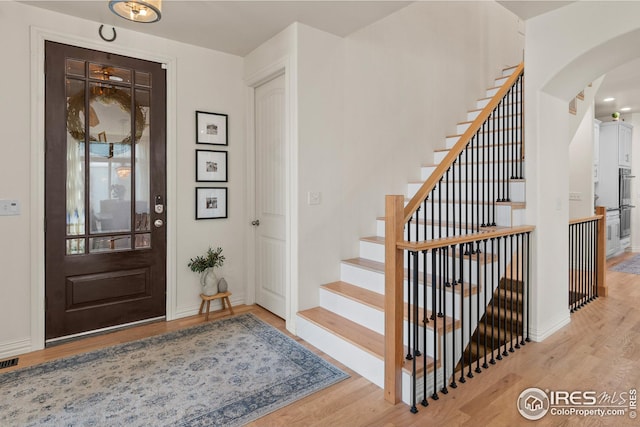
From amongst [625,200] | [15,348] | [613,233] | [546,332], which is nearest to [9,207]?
[15,348]

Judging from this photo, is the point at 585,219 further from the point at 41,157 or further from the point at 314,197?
the point at 41,157

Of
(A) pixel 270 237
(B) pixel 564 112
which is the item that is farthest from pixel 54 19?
(B) pixel 564 112

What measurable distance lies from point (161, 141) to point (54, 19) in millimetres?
1160

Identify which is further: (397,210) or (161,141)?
(161,141)

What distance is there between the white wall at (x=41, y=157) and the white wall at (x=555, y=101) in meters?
2.66

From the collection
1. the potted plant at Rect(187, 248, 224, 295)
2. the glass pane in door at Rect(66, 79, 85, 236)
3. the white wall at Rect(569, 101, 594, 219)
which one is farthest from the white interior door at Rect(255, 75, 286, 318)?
the white wall at Rect(569, 101, 594, 219)

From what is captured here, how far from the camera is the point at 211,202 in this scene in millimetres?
3621

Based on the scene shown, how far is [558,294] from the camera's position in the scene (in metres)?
3.17

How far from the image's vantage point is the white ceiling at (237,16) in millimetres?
2717

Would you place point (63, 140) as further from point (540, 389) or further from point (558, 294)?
point (558, 294)

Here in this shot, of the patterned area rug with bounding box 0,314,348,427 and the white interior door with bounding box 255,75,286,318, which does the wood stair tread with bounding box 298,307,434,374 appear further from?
the white interior door with bounding box 255,75,286,318

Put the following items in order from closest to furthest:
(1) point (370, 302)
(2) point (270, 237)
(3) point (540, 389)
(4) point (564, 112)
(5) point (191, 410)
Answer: (5) point (191, 410), (3) point (540, 389), (1) point (370, 302), (4) point (564, 112), (2) point (270, 237)

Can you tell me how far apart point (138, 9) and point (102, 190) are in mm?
1594

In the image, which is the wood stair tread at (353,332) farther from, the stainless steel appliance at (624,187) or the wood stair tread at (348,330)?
the stainless steel appliance at (624,187)
